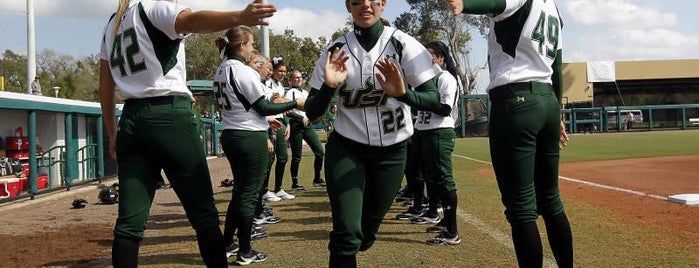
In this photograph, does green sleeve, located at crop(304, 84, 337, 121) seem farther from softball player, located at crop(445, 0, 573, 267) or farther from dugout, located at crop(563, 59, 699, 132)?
dugout, located at crop(563, 59, 699, 132)

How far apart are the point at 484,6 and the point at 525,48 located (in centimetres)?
58

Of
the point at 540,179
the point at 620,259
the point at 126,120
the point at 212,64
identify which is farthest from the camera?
the point at 212,64

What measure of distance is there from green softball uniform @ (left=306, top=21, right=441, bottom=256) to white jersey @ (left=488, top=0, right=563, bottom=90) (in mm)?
407

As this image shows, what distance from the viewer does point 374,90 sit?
12.9 ft

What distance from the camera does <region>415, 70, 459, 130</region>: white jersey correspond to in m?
6.27

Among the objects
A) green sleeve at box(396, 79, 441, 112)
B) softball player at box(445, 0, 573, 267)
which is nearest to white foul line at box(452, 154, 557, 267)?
softball player at box(445, 0, 573, 267)

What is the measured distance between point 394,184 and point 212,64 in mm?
56243

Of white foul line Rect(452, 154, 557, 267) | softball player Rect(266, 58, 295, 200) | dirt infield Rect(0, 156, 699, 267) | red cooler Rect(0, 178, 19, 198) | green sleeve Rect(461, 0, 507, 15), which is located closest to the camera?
green sleeve Rect(461, 0, 507, 15)

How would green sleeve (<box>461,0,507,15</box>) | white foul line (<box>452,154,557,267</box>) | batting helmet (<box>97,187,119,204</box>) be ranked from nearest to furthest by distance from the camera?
1. green sleeve (<box>461,0,507,15</box>)
2. white foul line (<box>452,154,557,267</box>)
3. batting helmet (<box>97,187,119,204</box>)

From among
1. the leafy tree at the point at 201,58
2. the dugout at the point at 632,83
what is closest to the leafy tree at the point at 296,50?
the leafy tree at the point at 201,58

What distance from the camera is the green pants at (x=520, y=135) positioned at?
3.67 meters

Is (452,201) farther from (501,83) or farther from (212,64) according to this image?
(212,64)

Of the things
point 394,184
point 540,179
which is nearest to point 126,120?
point 394,184

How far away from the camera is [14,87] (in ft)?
200
